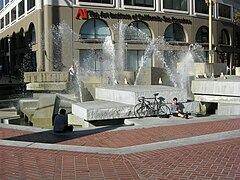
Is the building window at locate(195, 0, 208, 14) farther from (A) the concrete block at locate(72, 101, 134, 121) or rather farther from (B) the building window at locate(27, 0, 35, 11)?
(A) the concrete block at locate(72, 101, 134, 121)

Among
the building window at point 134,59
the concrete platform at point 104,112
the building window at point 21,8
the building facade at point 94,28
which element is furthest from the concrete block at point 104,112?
the building window at point 21,8

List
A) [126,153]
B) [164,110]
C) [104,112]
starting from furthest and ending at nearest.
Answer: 1. [164,110]
2. [104,112]
3. [126,153]

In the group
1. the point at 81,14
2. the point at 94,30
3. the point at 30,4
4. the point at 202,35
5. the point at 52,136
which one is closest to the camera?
the point at 52,136

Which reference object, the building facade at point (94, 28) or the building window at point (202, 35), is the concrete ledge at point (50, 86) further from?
the building window at point (202, 35)

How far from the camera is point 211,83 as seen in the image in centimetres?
1633

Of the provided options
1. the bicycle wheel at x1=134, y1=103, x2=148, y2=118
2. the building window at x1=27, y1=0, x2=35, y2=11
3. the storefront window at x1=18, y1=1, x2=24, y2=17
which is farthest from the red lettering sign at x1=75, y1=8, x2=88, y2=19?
the bicycle wheel at x1=134, y1=103, x2=148, y2=118

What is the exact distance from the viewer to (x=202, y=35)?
4850 centimetres

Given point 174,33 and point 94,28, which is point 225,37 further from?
point 94,28

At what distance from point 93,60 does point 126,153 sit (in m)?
31.4

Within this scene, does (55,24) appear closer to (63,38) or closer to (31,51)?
(63,38)

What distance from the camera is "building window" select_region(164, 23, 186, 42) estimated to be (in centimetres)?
4438

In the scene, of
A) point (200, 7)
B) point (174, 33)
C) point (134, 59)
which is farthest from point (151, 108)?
point (200, 7)

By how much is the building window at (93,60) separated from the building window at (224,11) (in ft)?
76.3

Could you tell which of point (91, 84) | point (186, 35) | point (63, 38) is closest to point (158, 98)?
point (91, 84)
